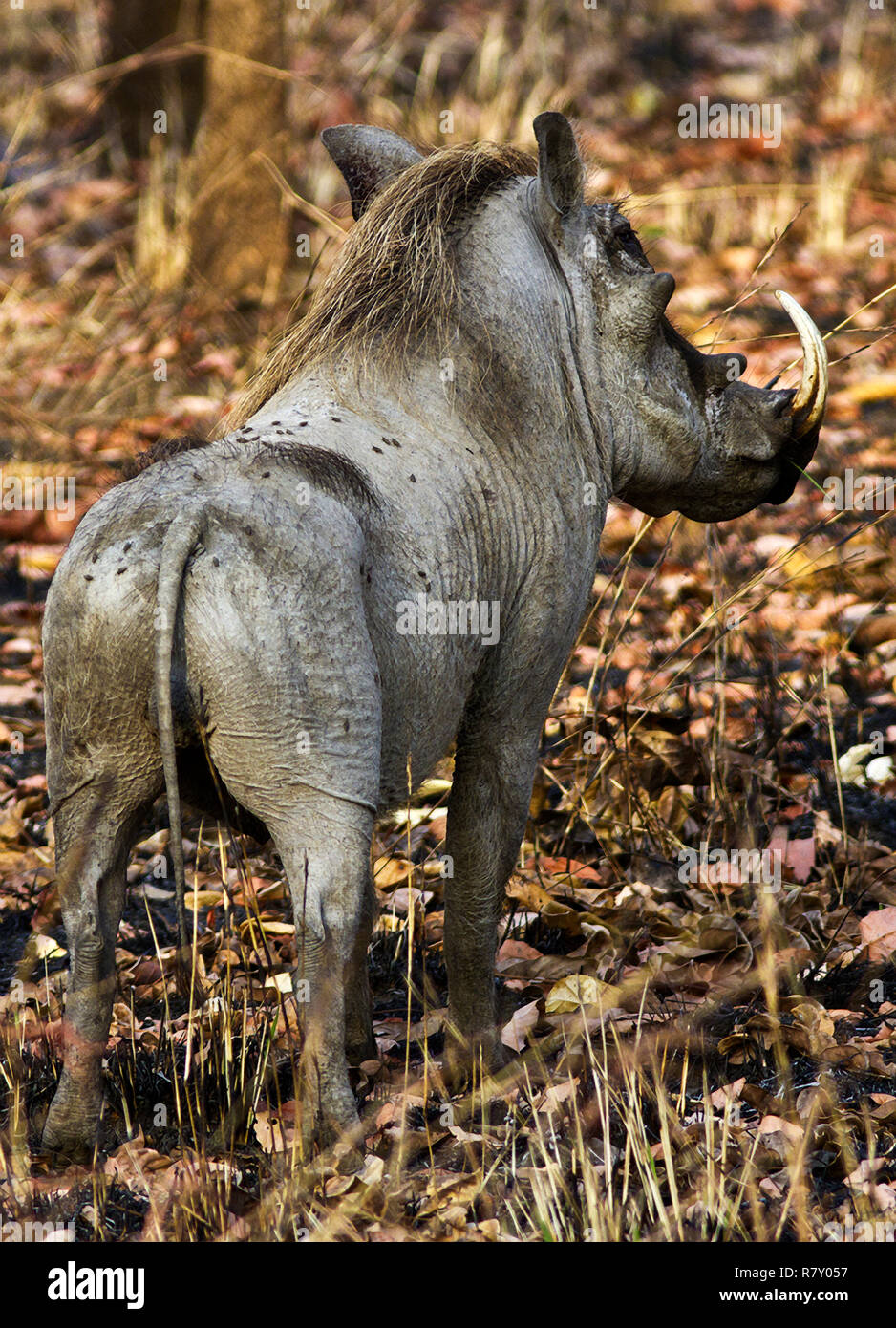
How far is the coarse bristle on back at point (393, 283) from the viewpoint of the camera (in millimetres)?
3906

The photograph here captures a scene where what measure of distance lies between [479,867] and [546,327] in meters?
1.40

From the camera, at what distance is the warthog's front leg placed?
160 inches

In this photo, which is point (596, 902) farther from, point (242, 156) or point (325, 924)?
point (242, 156)

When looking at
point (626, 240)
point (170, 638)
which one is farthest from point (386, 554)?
point (626, 240)

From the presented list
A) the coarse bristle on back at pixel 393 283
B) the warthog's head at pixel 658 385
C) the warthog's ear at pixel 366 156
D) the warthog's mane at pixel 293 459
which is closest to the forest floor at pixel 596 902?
the warthog's head at pixel 658 385

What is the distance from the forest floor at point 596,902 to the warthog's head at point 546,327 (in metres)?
0.32

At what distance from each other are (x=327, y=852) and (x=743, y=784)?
2.67m

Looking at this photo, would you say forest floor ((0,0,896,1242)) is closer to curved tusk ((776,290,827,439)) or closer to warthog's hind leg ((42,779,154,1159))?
curved tusk ((776,290,827,439))

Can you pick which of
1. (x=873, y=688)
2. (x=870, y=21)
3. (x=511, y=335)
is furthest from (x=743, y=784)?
(x=870, y=21)

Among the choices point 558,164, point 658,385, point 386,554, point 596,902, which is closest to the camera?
point 386,554

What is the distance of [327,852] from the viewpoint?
3.22 m

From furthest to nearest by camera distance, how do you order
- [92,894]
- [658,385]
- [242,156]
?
1. [242,156]
2. [658,385]
3. [92,894]

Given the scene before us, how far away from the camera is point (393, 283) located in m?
3.97

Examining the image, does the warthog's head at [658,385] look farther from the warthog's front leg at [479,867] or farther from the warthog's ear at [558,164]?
the warthog's front leg at [479,867]
